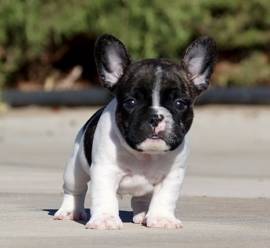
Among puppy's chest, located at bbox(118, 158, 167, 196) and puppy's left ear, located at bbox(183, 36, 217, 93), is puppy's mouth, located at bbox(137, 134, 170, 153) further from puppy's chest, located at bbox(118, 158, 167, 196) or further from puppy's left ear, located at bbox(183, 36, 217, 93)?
puppy's left ear, located at bbox(183, 36, 217, 93)

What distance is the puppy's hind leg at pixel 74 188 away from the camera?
27.4 ft

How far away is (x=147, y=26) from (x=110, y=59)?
1348cm

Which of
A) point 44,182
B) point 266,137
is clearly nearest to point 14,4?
point 266,137

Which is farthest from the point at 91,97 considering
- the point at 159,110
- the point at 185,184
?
the point at 159,110

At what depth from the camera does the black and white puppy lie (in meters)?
7.46

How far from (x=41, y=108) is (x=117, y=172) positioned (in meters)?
13.1

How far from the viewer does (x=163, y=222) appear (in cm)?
776

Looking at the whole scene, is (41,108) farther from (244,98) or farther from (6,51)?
(244,98)

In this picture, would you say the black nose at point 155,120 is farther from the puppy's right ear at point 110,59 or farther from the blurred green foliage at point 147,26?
the blurred green foliage at point 147,26

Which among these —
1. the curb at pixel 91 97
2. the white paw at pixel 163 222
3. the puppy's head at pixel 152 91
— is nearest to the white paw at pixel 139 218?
the white paw at pixel 163 222

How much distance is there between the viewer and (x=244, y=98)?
20.3 metres

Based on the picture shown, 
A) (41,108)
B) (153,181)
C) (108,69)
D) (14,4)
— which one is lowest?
(41,108)

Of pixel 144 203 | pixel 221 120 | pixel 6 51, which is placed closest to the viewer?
pixel 144 203

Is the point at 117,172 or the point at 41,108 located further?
the point at 41,108
